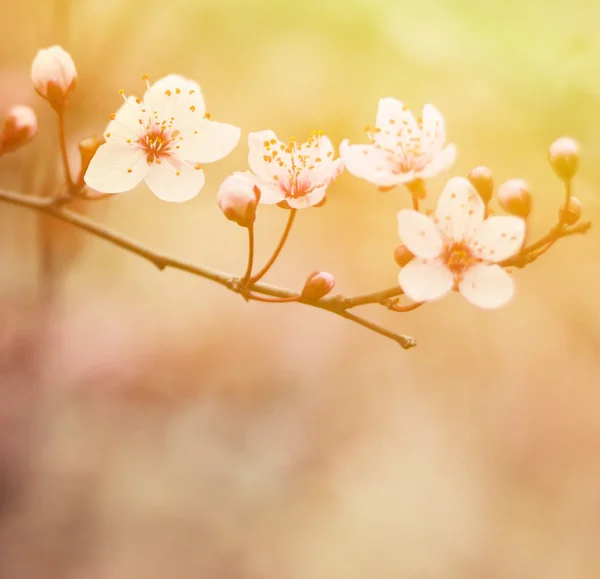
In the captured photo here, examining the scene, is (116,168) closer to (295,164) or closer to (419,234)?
(295,164)

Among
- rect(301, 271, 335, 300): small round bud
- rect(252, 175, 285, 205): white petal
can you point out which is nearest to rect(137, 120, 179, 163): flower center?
rect(252, 175, 285, 205): white petal

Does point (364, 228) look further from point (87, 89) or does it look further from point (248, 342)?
point (87, 89)

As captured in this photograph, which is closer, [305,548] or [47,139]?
[305,548]

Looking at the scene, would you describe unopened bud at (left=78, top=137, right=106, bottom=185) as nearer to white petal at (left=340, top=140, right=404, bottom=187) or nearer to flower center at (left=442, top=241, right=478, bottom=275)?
white petal at (left=340, top=140, right=404, bottom=187)

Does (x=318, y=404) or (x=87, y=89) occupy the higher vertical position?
(x=87, y=89)

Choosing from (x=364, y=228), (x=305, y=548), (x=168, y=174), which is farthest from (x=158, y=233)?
(x=305, y=548)

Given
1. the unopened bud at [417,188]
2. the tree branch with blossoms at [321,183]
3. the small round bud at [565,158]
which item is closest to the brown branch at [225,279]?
the tree branch with blossoms at [321,183]
